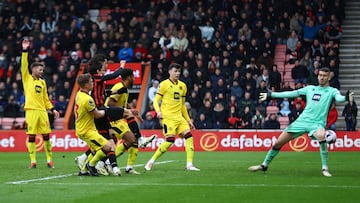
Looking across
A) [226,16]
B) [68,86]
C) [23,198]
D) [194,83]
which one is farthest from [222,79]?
[23,198]

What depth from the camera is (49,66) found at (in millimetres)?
34969

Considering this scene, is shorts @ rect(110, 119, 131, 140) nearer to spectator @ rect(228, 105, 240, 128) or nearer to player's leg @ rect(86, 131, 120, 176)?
player's leg @ rect(86, 131, 120, 176)

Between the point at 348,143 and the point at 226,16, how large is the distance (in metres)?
8.92

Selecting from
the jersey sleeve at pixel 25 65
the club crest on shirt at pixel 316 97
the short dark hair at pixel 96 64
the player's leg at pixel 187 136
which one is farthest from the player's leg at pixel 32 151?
the club crest on shirt at pixel 316 97

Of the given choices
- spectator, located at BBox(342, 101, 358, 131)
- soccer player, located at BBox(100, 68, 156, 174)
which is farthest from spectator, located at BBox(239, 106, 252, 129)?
soccer player, located at BBox(100, 68, 156, 174)

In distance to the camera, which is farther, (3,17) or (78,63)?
(3,17)

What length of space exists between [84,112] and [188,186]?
302 cm

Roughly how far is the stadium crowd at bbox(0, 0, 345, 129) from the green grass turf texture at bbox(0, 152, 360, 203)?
1264cm

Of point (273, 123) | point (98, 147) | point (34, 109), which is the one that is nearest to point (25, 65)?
point (34, 109)

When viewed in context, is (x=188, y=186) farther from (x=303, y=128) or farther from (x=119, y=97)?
(x=119, y=97)

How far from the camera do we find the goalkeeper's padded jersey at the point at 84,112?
1539 cm

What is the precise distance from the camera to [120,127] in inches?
663

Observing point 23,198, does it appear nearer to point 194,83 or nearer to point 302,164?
point 302,164

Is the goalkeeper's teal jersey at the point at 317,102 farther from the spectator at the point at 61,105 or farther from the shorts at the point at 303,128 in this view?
the spectator at the point at 61,105
